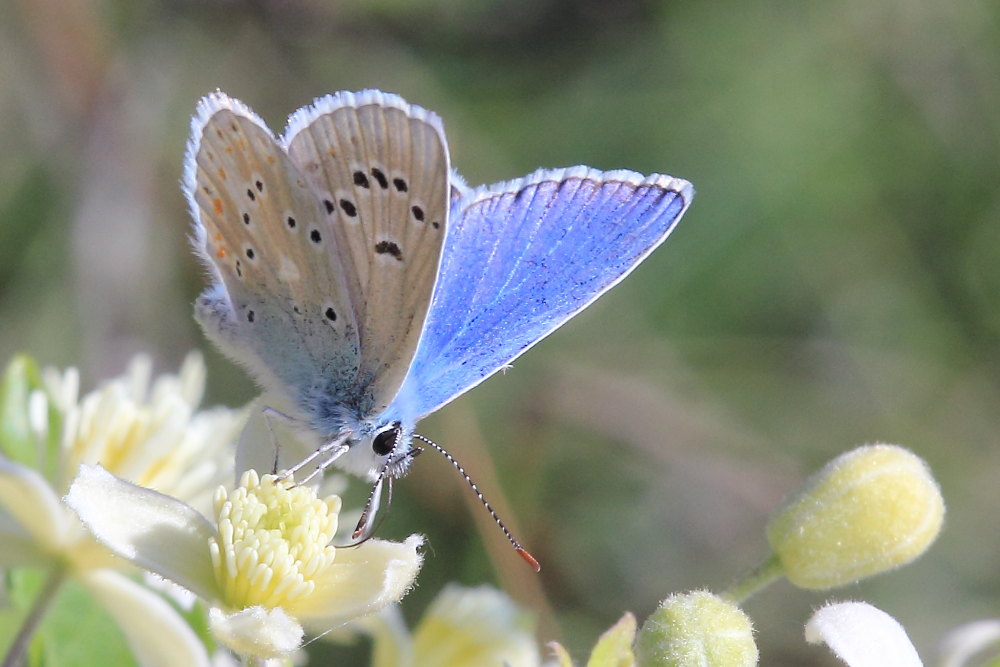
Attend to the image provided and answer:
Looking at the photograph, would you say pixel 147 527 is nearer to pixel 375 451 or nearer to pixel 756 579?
pixel 375 451

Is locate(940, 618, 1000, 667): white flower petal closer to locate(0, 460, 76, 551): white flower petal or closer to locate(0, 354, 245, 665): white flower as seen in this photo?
locate(0, 354, 245, 665): white flower

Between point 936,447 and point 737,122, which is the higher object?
point 737,122

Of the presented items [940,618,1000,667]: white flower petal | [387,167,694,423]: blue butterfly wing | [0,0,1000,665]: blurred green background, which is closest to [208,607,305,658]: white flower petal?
[387,167,694,423]: blue butterfly wing

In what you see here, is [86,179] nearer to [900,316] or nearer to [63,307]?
[63,307]

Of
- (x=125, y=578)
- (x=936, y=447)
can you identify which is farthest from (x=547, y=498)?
(x=125, y=578)

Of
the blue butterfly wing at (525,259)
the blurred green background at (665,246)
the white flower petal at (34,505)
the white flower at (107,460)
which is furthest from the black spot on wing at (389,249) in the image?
the blurred green background at (665,246)

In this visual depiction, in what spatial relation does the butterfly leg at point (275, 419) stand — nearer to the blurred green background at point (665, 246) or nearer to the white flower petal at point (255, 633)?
the white flower petal at point (255, 633)
